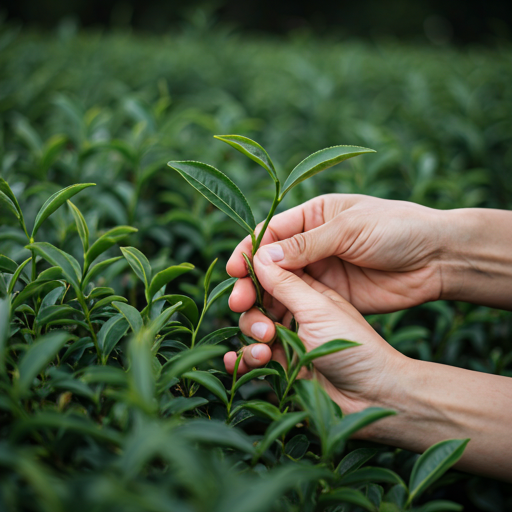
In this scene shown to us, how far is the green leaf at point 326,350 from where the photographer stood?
87 cm

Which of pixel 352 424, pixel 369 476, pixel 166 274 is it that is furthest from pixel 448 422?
pixel 166 274

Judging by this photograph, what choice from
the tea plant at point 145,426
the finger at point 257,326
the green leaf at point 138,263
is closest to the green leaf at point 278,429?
the tea plant at point 145,426

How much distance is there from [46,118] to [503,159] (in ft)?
9.44

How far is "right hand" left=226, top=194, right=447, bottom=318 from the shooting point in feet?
4.20

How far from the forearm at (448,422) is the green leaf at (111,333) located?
0.75 meters

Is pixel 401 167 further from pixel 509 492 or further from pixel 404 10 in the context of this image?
pixel 404 10

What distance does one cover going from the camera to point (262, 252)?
48.3 inches

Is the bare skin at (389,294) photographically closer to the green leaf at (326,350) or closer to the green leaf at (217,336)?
the green leaf at (217,336)

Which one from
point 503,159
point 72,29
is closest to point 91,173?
point 503,159

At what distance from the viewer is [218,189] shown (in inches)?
42.2

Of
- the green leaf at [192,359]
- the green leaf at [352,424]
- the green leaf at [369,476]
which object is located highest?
the green leaf at [192,359]

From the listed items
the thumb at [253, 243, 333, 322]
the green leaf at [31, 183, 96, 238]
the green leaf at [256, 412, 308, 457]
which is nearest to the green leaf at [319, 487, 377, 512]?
the green leaf at [256, 412, 308, 457]

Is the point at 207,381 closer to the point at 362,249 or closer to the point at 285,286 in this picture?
the point at 285,286

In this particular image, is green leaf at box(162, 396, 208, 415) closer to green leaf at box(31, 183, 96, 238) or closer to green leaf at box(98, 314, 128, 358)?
green leaf at box(98, 314, 128, 358)
